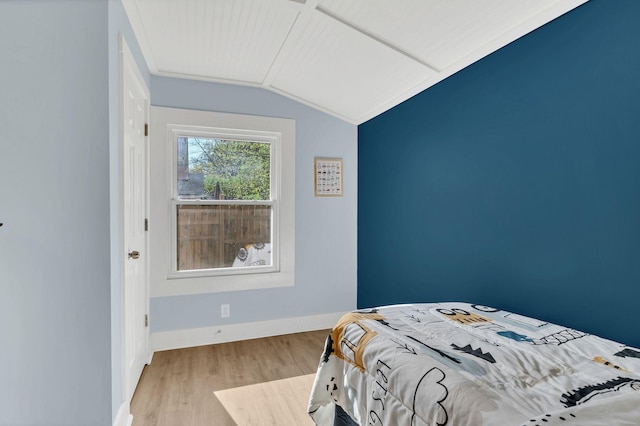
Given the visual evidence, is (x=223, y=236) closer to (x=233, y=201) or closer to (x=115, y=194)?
(x=233, y=201)

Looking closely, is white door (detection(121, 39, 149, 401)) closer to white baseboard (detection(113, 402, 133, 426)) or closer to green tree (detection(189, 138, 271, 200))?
white baseboard (detection(113, 402, 133, 426))

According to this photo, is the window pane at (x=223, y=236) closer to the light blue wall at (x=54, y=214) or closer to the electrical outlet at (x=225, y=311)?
the electrical outlet at (x=225, y=311)

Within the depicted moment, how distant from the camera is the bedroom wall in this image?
1374 mm

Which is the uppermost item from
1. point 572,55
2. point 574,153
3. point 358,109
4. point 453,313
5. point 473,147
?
point 358,109

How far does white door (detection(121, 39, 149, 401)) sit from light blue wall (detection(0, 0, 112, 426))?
0.69 ft

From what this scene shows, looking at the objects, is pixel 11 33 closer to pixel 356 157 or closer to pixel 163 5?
pixel 163 5

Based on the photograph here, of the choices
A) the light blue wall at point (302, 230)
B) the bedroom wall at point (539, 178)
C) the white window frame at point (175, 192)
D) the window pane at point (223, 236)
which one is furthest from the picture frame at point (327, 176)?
the bedroom wall at point (539, 178)

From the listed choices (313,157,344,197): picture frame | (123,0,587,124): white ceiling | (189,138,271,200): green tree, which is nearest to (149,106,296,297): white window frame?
(189,138,271,200): green tree

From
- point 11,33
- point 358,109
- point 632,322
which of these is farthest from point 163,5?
point 632,322

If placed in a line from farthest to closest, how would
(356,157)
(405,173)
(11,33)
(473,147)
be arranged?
(356,157) < (405,173) < (473,147) < (11,33)

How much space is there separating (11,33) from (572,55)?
8.30 feet

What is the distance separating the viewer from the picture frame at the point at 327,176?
322 cm

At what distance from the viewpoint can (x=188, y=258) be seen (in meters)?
2.86

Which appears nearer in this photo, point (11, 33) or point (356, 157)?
point (11, 33)
